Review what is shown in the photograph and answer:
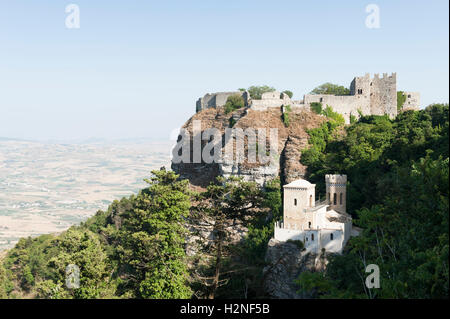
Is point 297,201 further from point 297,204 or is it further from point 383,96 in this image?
point 383,96

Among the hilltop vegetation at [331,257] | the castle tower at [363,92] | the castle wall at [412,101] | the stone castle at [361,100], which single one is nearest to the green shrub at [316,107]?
the stone castle at [361,100]

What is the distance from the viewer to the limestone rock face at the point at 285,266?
124ft

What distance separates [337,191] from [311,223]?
5495mm

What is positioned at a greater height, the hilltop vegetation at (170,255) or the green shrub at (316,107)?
the green shrub at (316,107)

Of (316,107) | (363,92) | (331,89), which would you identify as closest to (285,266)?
(316,107)

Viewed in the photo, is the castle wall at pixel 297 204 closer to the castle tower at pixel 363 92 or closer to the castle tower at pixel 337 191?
the castle tower at pixel 337 191

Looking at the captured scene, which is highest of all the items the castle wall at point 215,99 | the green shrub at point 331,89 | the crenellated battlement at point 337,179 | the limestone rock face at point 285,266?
the green shrub at point 331,89

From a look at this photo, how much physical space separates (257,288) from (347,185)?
14.2 meters

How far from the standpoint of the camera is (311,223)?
128ft

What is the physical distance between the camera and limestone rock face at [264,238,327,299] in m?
37.9

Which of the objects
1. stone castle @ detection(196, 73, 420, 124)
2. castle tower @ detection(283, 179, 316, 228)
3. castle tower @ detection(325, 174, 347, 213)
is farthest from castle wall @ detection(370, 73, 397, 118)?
castle tower @ detection(283, 179, 316, 228)

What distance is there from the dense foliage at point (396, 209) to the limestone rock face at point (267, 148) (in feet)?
9.51

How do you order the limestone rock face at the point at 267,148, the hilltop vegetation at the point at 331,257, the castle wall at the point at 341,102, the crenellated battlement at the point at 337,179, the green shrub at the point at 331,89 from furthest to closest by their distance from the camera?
the green shrub at the point at 331,89
the castle wall at the point at 341,102
the limestone rock face at the point at 267,148
the crenellated battlement at the point at 337,179
the hilltop vegetation at the point at 331,257

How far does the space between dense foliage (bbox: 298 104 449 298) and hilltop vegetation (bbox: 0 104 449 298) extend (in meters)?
0.07
